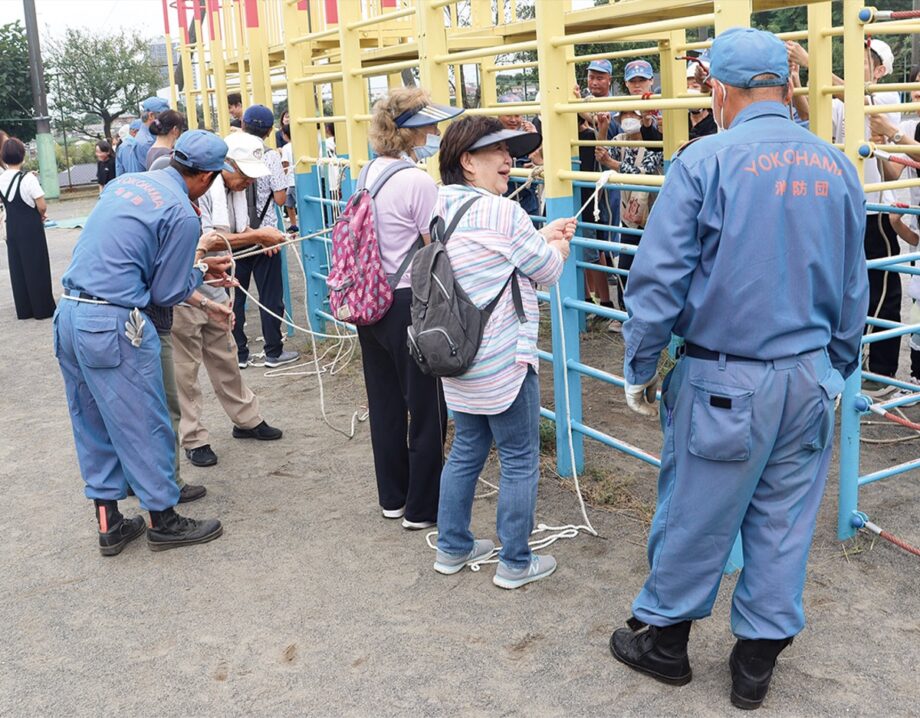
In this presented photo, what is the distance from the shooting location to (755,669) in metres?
3.13

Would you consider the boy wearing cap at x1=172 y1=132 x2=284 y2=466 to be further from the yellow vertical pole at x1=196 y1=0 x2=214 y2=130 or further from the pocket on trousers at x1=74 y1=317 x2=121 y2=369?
the yellow vertical pole at x1=196 y1=0 x2=214 y2=130

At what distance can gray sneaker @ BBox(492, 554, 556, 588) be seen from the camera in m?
4.04

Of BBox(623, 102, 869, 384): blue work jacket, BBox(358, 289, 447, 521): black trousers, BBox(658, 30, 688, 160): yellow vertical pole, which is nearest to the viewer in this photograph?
BBox(623, 102, 869, 384): blue work jacket

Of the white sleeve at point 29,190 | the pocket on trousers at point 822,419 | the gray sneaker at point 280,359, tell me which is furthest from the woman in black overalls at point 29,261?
the pocket on trousers at point 822,419

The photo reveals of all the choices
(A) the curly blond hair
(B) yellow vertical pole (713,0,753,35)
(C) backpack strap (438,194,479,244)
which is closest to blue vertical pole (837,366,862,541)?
(B) yellow vertical pole (713,0,753,35)

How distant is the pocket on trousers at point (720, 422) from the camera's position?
2.93m

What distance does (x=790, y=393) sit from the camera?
2953 millimetres

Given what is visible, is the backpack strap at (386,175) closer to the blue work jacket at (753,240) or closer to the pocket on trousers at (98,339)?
the pocket on trousers at (98,339)

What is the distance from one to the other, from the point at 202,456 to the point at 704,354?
137 inches

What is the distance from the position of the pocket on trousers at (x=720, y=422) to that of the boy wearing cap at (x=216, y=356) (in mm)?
3105

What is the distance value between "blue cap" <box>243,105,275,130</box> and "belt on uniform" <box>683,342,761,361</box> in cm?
507

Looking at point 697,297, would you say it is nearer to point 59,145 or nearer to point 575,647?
point 575,647

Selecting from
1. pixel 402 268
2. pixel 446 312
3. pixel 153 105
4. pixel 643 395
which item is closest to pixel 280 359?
pixel 153 105

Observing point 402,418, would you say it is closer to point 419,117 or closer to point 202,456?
point 419,117
